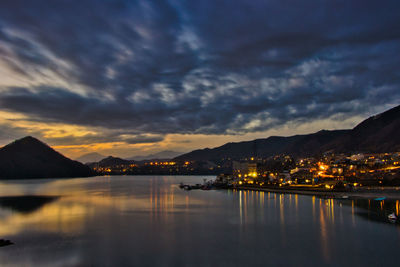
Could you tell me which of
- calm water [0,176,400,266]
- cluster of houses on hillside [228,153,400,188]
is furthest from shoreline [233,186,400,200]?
calm water [0,176,400,266]

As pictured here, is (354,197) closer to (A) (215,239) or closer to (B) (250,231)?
(B) (250,231)

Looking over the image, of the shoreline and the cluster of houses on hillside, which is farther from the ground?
the cluster of houses on hillside

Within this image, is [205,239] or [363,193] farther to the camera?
[363,193]

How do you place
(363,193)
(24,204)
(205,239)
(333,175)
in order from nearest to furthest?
(205,239)
(24,204)
(363,193)
(333,175)

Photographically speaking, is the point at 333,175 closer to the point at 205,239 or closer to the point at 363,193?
the point at 363,193

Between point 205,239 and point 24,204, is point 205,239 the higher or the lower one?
the higher one

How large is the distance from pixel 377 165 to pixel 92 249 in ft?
303

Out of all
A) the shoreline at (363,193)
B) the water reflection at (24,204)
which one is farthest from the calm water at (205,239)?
the shoreline at (363,193)

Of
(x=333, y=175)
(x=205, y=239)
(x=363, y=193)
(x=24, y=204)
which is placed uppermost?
(x=333, y=175)

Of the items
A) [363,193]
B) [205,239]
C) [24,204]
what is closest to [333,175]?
[363,193]

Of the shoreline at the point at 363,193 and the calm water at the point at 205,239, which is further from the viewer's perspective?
the shoreline at the point at 363,193

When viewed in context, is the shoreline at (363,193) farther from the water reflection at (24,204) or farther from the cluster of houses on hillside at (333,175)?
the water reflection at (24,204)

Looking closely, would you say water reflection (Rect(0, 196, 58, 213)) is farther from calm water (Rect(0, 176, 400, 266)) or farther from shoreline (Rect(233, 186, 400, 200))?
shoreline (Rect(233, 186, 400, 200))

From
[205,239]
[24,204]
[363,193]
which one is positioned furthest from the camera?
[363,193]
